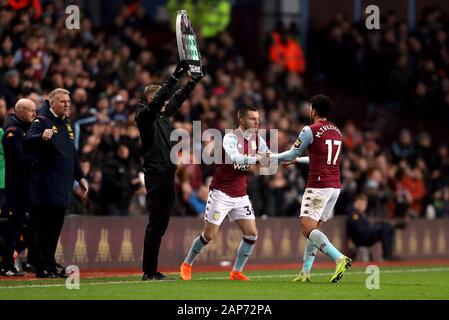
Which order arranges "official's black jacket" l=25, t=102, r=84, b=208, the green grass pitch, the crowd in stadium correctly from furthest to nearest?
the crowd in stadium, "official's black jacket" l=25, t=102, r=84, b=208, the green grass pitch

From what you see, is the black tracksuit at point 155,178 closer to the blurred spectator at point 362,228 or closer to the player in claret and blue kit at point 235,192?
the player in claret and blue kit at point 235,192

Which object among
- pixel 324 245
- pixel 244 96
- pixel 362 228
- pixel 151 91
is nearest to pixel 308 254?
pixel 324 245

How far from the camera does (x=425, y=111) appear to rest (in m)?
30.8

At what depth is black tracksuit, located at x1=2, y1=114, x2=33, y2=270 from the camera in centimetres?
1587

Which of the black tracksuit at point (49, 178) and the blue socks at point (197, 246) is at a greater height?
the black tracksuit at point (49, 178)

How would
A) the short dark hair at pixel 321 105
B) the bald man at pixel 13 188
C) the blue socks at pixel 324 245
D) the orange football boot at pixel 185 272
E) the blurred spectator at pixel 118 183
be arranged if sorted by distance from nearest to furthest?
the blue socks at pixel 324 245 < the short dark hair at pixel 321 105 < the orange football boot at pixel 185 272 < the bald man at pixel 13 188 < the blurred spectator at pixel 118 183

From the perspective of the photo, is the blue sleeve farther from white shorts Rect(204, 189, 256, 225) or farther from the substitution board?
the substitution board

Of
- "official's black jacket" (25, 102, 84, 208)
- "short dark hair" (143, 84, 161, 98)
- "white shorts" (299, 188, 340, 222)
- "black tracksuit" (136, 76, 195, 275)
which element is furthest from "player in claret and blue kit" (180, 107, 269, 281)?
"official's black jacket" (25, 102, 84, 208)

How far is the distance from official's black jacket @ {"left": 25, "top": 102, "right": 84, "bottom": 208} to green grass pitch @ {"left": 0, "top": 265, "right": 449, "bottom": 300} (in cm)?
111

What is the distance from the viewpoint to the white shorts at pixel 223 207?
15516 millimetres

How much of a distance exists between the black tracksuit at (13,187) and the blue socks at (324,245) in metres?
4.07

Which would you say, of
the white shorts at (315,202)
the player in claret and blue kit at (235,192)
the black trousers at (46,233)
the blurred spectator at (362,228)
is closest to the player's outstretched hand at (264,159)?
the player in claret and blue kit at (235,192)

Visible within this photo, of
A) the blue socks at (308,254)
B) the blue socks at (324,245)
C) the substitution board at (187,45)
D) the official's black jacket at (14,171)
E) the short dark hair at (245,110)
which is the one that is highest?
the substitution board at (187,45)
